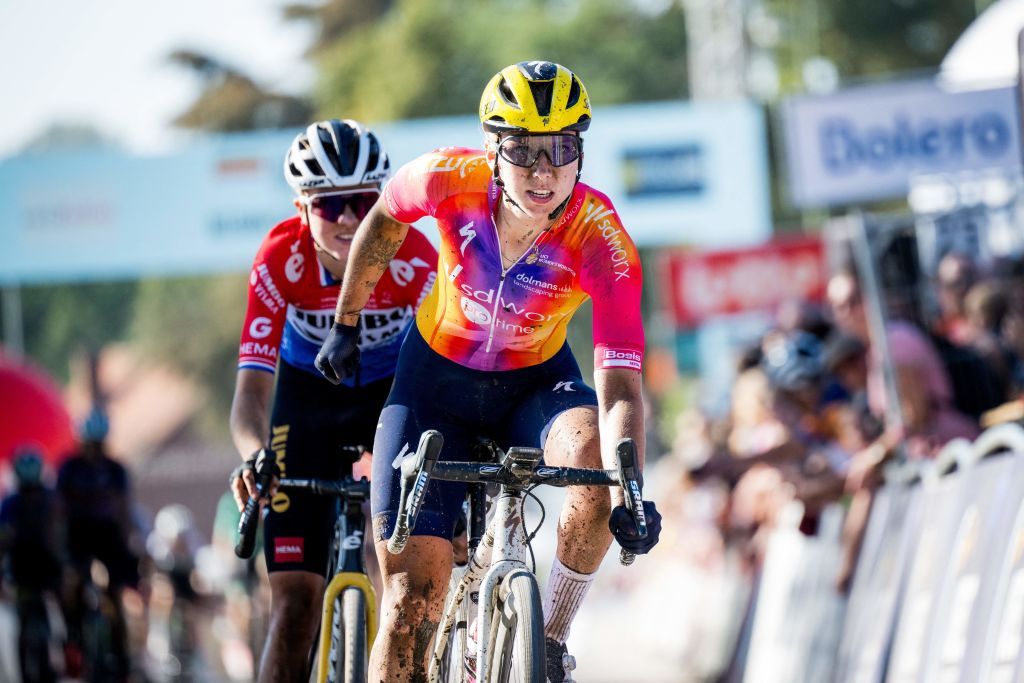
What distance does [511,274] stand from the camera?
574cm

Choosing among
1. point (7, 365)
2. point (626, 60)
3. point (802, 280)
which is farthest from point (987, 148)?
point (626, 60)

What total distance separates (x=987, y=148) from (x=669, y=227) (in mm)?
8625

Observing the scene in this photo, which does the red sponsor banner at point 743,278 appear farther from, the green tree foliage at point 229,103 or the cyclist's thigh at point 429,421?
the green tree foliage at point 229,103

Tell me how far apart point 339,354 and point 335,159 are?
112 cm

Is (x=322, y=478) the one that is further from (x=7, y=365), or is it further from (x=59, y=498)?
(x=7, y=365)

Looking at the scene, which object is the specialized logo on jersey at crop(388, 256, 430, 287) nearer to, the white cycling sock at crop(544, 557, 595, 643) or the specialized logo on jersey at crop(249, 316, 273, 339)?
the specialized logo on jersey at crop(249, 316, 273, 339)

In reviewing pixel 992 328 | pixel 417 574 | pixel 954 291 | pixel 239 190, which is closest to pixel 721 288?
pixel 239 190

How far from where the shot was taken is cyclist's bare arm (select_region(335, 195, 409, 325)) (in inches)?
236

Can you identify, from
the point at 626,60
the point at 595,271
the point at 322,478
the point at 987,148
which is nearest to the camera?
the point at 595,271

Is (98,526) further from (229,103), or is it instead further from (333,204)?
(229,103)

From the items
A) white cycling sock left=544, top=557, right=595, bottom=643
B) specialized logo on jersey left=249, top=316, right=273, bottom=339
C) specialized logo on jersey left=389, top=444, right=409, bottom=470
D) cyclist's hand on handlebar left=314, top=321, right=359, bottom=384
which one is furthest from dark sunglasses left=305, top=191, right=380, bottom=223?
white cycling sock left=544, top=557, right=595, bottom=643

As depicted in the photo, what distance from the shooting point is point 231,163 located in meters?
22.6

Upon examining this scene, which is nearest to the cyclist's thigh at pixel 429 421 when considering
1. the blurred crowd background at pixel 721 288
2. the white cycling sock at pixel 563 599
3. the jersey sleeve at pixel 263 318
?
the white cycling sock at pixel 563 599

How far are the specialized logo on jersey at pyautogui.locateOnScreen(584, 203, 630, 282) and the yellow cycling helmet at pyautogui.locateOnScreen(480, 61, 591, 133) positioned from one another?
312mm
